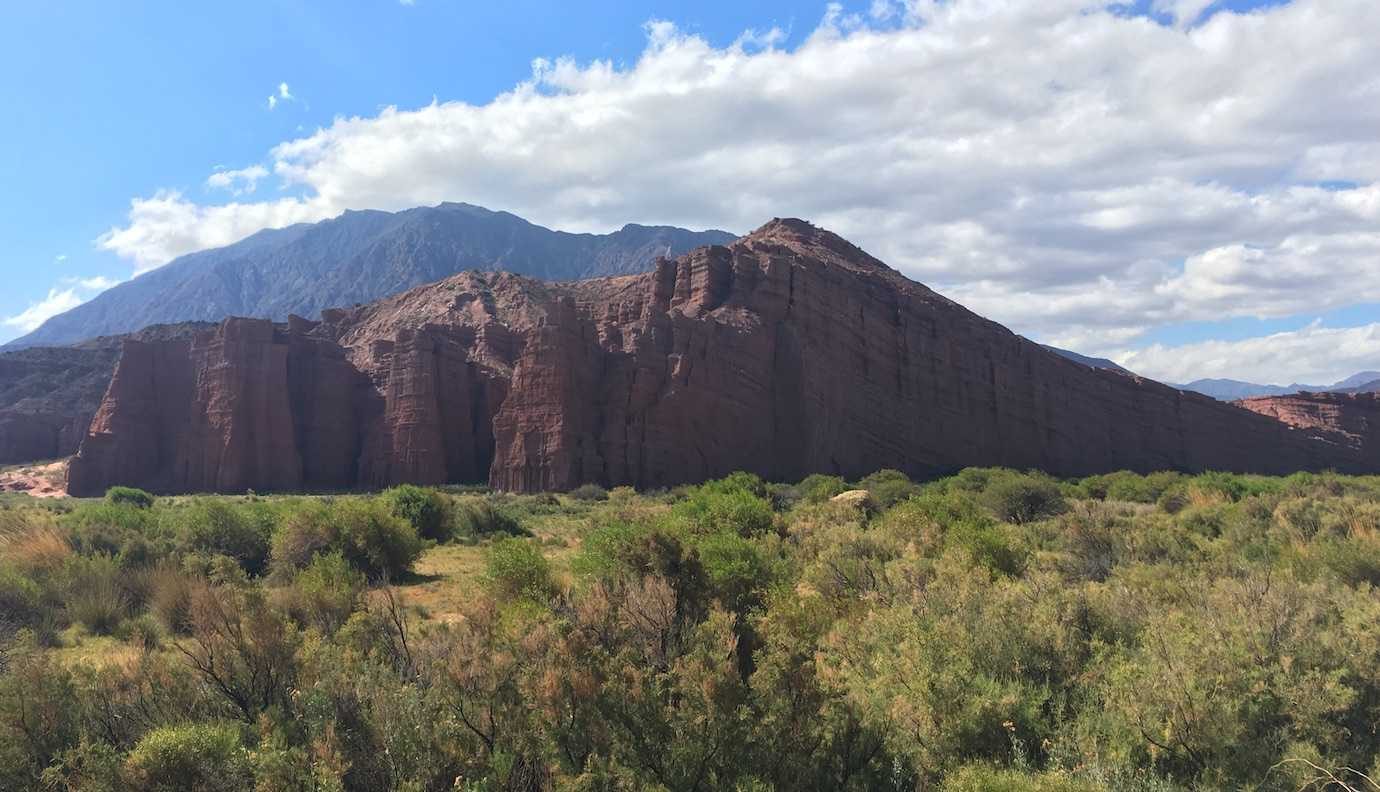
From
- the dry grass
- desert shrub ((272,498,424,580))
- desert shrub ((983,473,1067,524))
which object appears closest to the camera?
the dry grass

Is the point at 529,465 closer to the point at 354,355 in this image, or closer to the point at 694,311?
the point at 694,311

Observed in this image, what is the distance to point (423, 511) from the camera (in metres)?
27.6

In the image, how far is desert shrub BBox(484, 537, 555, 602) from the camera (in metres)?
12.8

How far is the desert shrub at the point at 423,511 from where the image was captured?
26922 mm

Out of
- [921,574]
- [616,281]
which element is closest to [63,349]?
[616,281]

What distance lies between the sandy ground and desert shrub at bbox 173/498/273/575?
1868 inches

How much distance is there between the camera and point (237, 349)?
60625mm

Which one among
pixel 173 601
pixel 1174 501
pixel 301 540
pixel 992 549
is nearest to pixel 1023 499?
pixel 1174 501

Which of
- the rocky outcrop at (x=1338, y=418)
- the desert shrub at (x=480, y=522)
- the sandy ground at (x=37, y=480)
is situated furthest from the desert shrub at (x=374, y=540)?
the rocky outcrop at (x=1338, y=418)

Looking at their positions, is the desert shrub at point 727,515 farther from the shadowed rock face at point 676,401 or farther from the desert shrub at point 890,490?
the shadowed rock face at point 676,401

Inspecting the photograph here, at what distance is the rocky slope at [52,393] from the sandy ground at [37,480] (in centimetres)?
593

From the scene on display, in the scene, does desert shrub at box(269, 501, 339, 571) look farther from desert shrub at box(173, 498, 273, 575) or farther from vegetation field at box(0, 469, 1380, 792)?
vegetation field at box(0, 469, 1380, 792)

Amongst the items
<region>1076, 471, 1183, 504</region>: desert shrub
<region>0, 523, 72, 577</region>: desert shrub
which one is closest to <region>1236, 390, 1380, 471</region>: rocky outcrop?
<region>1076, 471, 1183, 504</region>: desert shrub

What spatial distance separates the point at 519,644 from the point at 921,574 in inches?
283
